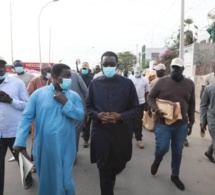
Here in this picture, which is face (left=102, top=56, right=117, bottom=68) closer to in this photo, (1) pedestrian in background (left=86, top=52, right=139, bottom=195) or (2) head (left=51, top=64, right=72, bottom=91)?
(1) pedestrian in background (left=86, top=52, right=139, bottom=195)

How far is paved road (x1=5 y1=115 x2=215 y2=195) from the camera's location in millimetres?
3702

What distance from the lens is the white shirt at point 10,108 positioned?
3.27 metres

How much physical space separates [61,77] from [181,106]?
1935 millimetres

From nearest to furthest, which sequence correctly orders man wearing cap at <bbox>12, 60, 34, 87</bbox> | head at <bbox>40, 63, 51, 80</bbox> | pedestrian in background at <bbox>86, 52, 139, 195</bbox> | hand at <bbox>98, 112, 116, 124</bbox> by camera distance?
hand at <bbox>98, 112, 116, 124</bbox> < pedestrian in background at <bbox>86, 52, 139, 195</bbox> < head at <bbox>40, 63, 51, 80</bbox> < man wearing cap at <bbox>12, 60, 34, 87</bbox>

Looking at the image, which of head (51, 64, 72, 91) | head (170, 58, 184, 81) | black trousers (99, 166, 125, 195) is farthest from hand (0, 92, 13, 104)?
head (170, 58, 184, 81)

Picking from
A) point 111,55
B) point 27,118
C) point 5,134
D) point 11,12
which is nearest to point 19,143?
point 27,118

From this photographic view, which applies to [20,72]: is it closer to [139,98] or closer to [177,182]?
[139,98]

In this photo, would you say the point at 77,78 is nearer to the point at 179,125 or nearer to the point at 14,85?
the point at 14,85

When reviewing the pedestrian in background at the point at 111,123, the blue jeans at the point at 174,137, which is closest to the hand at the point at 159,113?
the blue jeans at the point at 174,137

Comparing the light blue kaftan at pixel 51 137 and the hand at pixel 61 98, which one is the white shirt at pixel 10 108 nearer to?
the light blue kaftan at pixel 51 137

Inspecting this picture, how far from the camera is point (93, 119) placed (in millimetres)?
2988

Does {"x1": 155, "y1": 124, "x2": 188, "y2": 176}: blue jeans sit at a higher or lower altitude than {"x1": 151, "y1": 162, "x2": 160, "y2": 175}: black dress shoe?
higher

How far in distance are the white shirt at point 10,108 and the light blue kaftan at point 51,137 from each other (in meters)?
0.83

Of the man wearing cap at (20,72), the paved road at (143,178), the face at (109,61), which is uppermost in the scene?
the face at (109,61)
